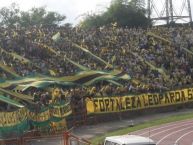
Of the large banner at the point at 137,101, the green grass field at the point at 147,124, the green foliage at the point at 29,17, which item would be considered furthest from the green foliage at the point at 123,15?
the green grass field at the point at 147,124

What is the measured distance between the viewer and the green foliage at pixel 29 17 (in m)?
82.7

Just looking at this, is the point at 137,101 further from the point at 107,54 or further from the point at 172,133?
the point at 107,54

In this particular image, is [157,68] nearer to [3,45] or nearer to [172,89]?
[172,89]

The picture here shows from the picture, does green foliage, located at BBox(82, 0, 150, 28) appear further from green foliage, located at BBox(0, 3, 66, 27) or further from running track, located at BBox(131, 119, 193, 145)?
running track, located at BBox(131, 119, 193, 145)

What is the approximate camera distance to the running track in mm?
27202

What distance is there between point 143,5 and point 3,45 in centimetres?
3531

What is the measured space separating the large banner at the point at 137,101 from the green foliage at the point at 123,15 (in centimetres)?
2919

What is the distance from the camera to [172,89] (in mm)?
38531

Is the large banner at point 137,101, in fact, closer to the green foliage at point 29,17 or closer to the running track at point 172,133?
the running track at point 172,133

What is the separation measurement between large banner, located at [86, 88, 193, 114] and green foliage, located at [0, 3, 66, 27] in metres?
45.0

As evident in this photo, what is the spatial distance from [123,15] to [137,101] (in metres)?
33.9

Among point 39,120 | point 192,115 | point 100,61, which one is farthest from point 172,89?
point 39,120

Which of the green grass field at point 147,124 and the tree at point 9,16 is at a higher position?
the tree at point 9,16

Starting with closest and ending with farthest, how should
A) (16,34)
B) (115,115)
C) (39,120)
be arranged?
(39,120)
(115,115)
(16,34)
